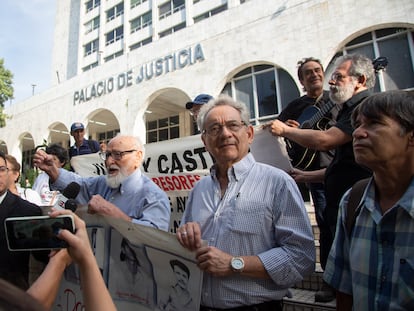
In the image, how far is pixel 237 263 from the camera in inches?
56.9

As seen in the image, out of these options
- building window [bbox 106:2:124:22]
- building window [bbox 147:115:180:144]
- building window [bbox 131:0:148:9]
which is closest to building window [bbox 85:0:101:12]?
building window [bbox 106:2:124:22]

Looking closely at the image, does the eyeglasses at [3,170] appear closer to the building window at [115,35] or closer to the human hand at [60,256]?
the human hand at [60,256]

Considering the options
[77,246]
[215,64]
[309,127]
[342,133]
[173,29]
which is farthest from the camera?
[173,29]

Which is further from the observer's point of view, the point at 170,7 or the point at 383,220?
the point at 170,7

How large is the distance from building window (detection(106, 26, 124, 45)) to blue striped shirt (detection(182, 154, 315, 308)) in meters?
29.5

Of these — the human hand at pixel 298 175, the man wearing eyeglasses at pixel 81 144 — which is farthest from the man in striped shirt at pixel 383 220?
the man wearing eyeglasses at pixel 81 144

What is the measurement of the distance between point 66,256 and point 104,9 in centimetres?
3280

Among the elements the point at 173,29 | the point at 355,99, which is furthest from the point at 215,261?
the point at 173,29

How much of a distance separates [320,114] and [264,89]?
9.37m

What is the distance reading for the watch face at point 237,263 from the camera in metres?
1.43

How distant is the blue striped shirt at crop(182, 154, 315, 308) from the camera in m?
1.48

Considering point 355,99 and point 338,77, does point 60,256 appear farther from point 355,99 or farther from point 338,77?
point 338,77

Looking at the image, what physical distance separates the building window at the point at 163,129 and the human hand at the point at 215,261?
52.4 feet

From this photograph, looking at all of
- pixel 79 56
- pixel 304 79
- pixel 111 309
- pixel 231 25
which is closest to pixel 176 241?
pixel 111 309
